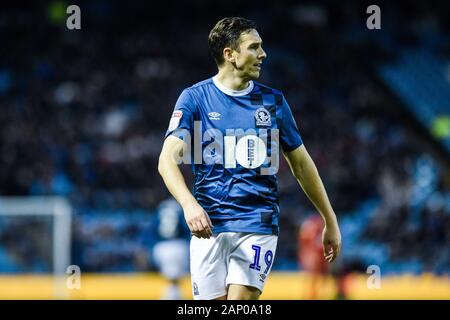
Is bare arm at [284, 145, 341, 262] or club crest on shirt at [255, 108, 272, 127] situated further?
bare arm at [284, 145, 341, 262]

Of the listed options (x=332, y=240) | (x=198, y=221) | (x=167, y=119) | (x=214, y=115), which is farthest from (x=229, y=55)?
(x=167, y=119)

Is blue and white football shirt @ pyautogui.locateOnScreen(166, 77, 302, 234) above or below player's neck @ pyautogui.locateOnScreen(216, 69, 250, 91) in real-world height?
below

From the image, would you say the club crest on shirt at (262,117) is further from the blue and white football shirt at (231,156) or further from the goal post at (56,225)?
the goal post at (56,225)

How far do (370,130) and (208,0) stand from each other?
580 cm

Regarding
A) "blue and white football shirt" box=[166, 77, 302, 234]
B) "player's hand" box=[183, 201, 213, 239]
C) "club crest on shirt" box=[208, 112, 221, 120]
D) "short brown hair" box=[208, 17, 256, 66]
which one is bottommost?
"player's hand" box=[183, 201, 213, 239]

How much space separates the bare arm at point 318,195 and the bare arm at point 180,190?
0.69m

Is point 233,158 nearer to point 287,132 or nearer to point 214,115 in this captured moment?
point 214,115

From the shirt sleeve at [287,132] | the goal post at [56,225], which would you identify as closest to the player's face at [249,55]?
the shirt sleeve at [287,132]

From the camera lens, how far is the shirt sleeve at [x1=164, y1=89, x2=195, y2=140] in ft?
15.3

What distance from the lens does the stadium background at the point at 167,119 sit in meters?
15.0

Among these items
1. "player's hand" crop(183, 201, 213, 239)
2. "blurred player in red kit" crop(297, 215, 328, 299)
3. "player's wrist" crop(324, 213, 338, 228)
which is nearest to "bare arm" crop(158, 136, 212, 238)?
"player's hand" crop(183, 201, 213, 239)

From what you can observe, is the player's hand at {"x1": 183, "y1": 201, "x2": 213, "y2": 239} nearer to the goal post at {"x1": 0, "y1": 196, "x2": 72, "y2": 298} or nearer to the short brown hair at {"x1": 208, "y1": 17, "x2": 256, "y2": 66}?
the short brown hair at {"x1": 208, "y1": 17, "x2": 256, "y2": 66}
